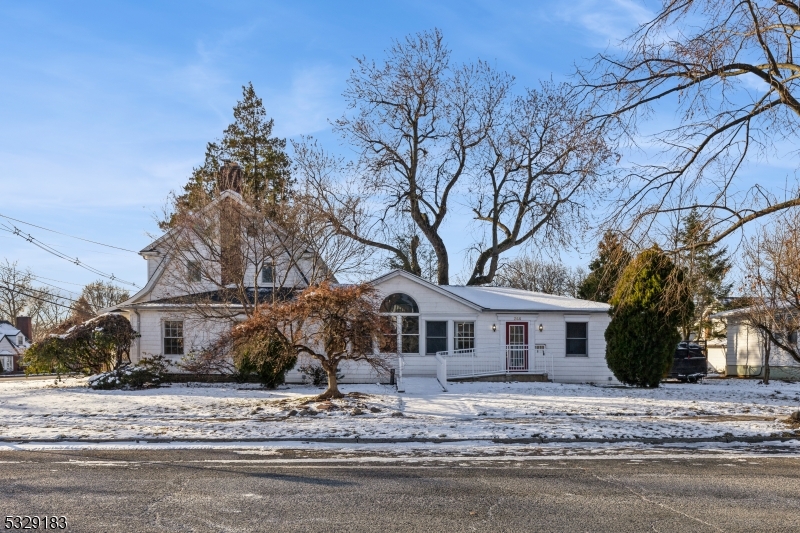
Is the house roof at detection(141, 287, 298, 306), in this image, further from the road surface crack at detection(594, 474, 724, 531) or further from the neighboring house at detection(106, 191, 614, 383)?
the road surface crack at detection(594, 474, 724, 531)

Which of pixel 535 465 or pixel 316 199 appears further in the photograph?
pixel 316 199

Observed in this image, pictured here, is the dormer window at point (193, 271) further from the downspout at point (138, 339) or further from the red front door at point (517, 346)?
the red front door at point (517, 346)

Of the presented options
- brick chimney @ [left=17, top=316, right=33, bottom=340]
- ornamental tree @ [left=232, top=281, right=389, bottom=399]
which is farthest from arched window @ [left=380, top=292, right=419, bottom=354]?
brick chimney @ [left=17, top=316, right=33, bottom=340]

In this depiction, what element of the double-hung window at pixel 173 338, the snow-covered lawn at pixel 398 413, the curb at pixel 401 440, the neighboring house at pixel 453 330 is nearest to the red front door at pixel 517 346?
the neighboring house at pixel 453 330

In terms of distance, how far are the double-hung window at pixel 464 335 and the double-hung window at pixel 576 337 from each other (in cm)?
379

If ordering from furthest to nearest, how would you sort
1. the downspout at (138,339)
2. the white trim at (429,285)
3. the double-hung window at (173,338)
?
1. the double-hung window at (173,338)
2. the downspout at (138,339)
3. the white trim at (429,285)

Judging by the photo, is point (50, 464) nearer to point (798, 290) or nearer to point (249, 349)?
point (249, 349)

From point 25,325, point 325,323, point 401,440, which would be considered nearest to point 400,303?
point 325,323

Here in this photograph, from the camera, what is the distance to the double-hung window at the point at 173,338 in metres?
25.5

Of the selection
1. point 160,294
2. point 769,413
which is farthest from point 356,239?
point 769,413

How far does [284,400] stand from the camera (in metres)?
17.9

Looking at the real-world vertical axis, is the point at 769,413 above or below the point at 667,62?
below

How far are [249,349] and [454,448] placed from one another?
7.16 m

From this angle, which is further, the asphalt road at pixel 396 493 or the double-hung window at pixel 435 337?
the double-hung window at pixel 435 337
